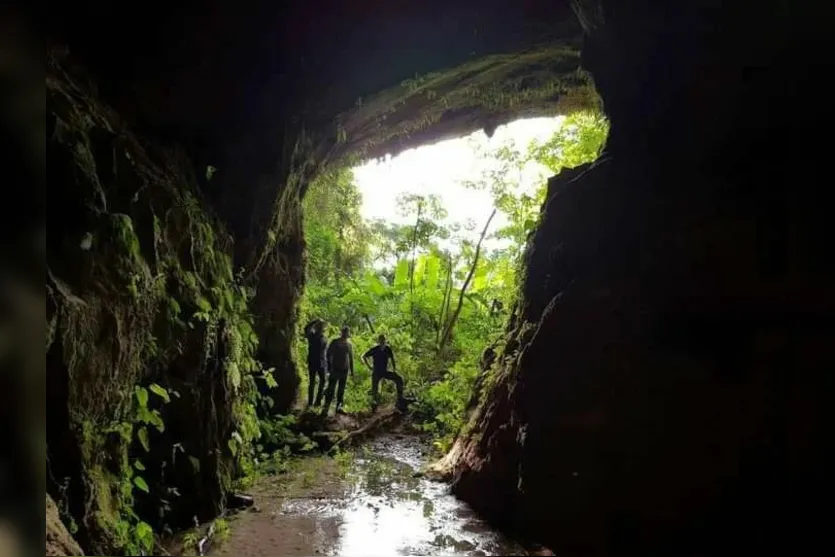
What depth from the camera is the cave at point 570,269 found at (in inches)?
130

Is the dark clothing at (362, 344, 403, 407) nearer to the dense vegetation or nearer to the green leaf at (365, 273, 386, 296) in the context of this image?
the dense vegetation

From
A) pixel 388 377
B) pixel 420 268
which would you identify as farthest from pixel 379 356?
pixel 420 268

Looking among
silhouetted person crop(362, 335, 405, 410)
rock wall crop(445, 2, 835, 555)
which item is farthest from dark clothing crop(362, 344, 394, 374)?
rock wall crop(445, 2, 835, 555)

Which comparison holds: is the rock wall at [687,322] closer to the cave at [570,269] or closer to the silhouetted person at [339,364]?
the cave at [570,269]

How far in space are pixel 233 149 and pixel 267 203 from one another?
3.17 feet

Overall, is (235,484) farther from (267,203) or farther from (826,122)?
(826,122)

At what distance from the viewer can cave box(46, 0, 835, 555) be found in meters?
3.30

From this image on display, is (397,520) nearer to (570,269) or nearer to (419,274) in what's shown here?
(570,269)

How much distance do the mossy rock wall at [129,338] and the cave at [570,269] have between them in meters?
0.02

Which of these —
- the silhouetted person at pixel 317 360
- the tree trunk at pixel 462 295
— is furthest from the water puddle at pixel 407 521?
the tree trunk at pixel 462 295

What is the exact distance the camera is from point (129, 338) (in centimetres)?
357

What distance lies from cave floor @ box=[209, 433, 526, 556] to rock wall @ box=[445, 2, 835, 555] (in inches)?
17.9

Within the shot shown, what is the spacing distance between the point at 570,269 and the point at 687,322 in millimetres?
1270

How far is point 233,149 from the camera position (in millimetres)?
6180
